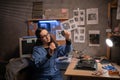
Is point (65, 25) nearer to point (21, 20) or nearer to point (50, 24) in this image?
point (50, 24)

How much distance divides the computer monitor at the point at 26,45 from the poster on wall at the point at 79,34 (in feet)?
2.42

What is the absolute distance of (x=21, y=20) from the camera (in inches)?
Answer: 130

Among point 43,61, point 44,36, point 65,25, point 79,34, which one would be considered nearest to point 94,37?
point 79,34

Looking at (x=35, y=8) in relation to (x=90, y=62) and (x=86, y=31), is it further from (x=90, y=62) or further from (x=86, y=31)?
(x=90, y=62)

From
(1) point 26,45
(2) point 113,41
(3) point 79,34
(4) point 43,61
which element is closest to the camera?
Answer: (4) point 43,61

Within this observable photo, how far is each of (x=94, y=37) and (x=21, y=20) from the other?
1.42 meters

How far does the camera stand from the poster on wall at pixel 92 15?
2.97 metres

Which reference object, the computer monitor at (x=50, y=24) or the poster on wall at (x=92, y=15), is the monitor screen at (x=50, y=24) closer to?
the computer monitor at (x=50, y=24)

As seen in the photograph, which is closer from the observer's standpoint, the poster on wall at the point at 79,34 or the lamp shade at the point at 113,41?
the lamp shade at the point at 113,41

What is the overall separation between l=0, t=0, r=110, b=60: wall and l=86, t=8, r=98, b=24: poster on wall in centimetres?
5

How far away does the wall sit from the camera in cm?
297

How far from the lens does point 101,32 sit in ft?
9.76

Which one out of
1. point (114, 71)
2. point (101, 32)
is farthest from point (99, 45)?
point (114, 71)

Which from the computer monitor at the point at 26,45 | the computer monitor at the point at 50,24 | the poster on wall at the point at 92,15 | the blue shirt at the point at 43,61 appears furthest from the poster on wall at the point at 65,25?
the blue shirt at the point at 43,61
